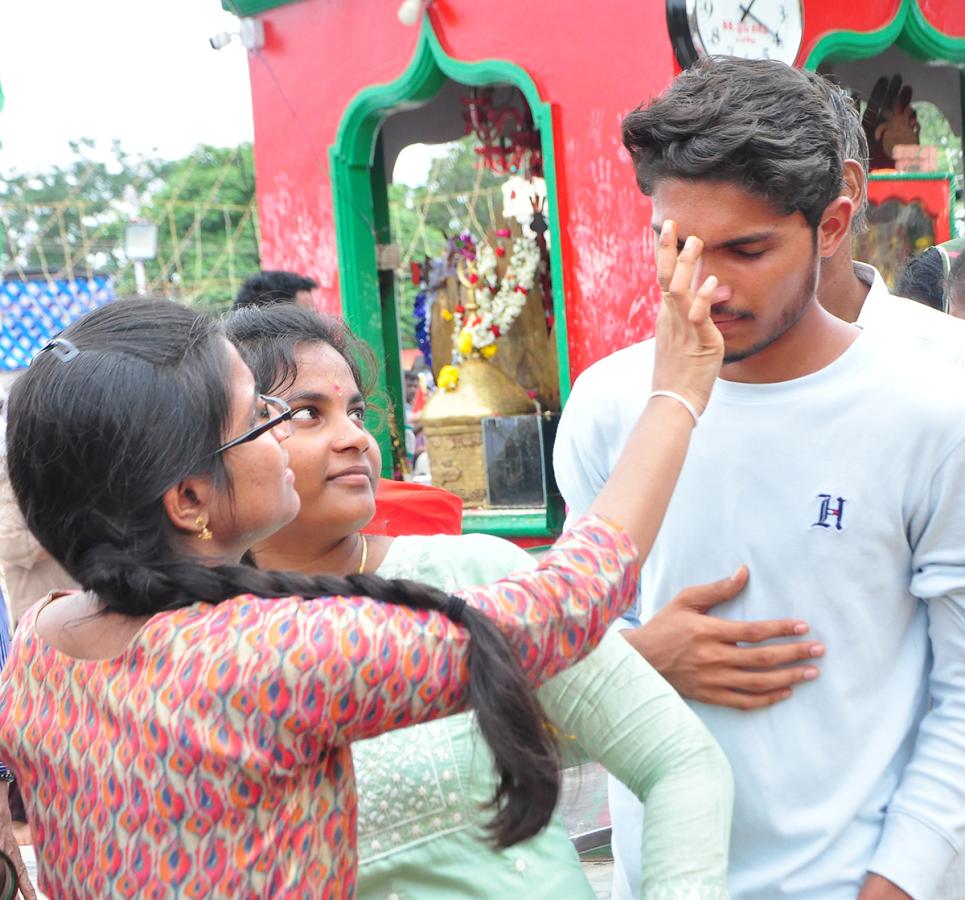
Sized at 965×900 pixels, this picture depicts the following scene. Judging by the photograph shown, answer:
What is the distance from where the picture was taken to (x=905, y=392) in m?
1.61

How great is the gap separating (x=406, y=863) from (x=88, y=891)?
0.38 metres

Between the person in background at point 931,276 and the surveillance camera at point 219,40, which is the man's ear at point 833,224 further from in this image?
the surveillance camera at point 219,40

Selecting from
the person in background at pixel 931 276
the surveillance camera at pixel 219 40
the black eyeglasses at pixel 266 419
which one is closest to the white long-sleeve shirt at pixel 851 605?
the black eyeglasses at pixel 266 419

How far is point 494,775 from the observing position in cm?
141

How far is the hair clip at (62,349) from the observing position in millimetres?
1328

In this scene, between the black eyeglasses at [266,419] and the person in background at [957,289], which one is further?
the person in background at [957,289]

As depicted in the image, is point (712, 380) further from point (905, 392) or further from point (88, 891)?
point (88, 891)

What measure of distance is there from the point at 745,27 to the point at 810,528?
13.8 ft

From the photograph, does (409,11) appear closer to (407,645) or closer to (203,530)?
(203,530)

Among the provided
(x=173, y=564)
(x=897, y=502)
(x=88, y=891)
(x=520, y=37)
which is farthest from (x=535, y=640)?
(x=520, y=37)

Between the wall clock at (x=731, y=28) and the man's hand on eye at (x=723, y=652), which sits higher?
the wall clock at (x=731, y=28)

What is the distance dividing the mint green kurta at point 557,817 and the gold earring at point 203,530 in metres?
0.31

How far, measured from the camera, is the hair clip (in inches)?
52.3

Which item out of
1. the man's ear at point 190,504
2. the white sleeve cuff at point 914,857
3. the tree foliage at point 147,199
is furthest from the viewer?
the tree foliage at point 147,199
